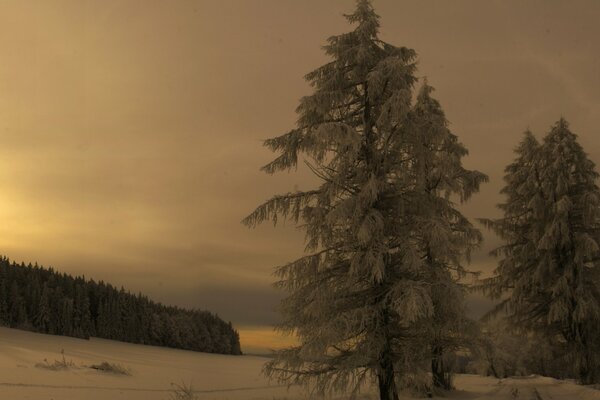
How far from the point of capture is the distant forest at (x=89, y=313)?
62.4 meters

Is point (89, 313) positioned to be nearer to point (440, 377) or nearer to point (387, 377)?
point (440, 377)

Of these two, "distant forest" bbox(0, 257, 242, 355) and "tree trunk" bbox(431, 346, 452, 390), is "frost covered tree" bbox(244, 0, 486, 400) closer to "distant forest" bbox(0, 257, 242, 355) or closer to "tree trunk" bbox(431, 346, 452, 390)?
"tree trunk" bbox(431, 346, 452, 390)

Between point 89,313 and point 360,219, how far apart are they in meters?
65.2

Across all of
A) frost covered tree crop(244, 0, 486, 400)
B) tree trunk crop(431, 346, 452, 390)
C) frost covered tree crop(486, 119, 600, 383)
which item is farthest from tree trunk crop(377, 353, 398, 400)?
→ frost covered tree crop(486, 119, 600, 383)

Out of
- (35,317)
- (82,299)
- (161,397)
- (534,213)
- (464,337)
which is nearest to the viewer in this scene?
(464,337)

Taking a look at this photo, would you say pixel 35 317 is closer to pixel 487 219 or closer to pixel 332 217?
pixel 487 219

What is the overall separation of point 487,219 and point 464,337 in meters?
14.6

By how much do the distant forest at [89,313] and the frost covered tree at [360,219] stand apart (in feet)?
188

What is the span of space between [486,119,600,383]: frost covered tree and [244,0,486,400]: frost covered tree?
1256cm

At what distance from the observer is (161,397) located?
19.3 meters

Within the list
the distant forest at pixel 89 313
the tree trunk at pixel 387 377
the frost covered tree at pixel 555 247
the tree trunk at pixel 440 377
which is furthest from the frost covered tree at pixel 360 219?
the distant forest at pixel 89 313

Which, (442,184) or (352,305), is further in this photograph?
(442,184)

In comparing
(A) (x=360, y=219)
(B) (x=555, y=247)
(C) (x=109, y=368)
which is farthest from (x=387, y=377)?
(C) (x=109, y=368)

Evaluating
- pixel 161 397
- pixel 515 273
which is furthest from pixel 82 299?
pixel 515 273
